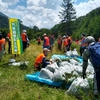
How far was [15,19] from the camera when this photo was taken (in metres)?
10.8

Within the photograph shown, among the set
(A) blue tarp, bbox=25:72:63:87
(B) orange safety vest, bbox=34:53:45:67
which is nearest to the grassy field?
(A) blue tarp, bbox=25:72:63:87

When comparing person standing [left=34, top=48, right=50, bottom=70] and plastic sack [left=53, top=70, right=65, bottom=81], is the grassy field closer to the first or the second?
plastic sack [left=53, top=70, right=65, bottom=81]

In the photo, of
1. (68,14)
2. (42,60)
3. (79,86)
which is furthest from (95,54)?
(68,14)

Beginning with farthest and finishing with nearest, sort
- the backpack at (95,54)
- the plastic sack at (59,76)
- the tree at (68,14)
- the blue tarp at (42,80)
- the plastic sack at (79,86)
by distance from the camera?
1. the tree at (68,14)
2. the blue tarp at (42,80)
3. the plastic sack at (59,76)
4. the plastic sack at (79,86)
5. the backpack at (95,54)

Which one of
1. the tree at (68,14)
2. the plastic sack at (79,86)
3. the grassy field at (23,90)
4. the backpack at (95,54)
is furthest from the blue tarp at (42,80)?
the tree at (68,14)

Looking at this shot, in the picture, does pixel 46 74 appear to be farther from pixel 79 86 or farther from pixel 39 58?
pixel 79 86

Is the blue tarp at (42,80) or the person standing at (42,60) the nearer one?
the blue tarp at (42,80)

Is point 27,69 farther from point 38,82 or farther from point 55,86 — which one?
point 55,86

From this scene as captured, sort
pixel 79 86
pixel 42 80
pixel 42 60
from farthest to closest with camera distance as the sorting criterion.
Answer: pixel 42 60, pixel 42 80, pixel 79 86

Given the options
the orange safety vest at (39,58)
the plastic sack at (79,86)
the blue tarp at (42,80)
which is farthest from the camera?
the orange safety vest at (39,58)

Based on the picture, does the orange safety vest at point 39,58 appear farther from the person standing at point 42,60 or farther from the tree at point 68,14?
the tree at point 68,14

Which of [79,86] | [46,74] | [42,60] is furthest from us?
[42,60]

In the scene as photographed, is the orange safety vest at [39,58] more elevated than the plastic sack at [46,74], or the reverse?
the orange safety vest at [39,58]

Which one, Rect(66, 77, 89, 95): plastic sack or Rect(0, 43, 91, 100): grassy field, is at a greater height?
Rect(66, 77, 89, 95): plastic sack
